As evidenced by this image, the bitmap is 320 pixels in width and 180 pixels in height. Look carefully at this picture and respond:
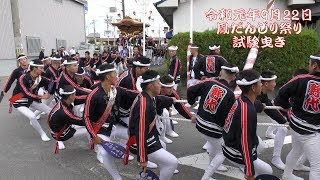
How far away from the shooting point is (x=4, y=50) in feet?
59.4

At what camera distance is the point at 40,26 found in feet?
75.2

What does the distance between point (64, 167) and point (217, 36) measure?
8.09 m

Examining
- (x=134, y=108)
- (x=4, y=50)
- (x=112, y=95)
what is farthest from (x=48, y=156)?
(x=4, y=50)

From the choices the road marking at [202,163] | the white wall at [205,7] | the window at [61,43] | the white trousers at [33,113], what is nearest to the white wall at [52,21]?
the window at [61,43]

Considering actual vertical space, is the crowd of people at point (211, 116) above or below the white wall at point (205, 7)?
below

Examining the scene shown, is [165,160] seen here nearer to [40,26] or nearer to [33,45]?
[33,45]

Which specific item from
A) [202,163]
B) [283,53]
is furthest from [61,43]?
[202,163]

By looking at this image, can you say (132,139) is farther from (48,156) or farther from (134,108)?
(48,156)

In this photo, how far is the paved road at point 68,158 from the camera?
5.04 m

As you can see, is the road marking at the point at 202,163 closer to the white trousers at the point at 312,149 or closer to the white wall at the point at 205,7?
the white trousers at the point at 312,149

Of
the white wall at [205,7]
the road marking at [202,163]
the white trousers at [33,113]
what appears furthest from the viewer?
the white wall at [205,7]

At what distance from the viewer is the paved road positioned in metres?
5.04

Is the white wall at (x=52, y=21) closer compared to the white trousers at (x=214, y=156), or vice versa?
the white trousers at (x=214, y=156)

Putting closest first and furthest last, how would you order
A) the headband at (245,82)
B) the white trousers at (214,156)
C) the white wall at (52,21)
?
the headband at (245,82)
the white trousers at (214,156)
the white wall at (52,21)
